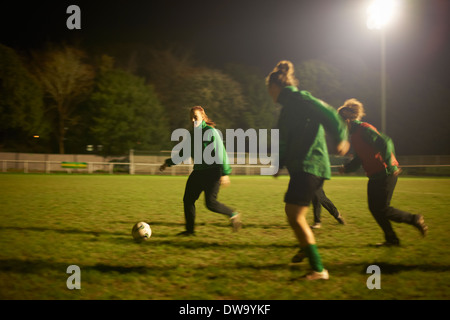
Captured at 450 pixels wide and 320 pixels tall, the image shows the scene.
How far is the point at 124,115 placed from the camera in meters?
33.4

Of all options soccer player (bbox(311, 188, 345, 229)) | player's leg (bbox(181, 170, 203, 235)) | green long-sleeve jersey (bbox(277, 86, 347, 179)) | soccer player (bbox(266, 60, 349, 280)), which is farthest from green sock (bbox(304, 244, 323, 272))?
soccer player (bbox(311, 188, 345, 229))

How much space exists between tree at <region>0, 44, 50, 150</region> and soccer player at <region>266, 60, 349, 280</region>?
35770 millimetres

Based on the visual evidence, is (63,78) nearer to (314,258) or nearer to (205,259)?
(205,259)

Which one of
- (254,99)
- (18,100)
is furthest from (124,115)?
(254,99)

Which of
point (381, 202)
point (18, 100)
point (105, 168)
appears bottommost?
point (381, 202)

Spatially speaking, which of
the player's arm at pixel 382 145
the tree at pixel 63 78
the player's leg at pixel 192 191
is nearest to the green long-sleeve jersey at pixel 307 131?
the player's arm at pixel 382 145

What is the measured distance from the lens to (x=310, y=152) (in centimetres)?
346

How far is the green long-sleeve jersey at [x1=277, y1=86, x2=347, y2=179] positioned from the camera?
3424 millimetres

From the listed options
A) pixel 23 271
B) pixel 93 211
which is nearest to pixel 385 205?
pixel 23 271

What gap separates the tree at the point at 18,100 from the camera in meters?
32.7

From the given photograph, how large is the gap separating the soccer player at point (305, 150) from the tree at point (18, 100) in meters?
35.8

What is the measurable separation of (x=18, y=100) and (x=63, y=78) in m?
4.63

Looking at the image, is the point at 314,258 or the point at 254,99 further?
the point at 254,99
